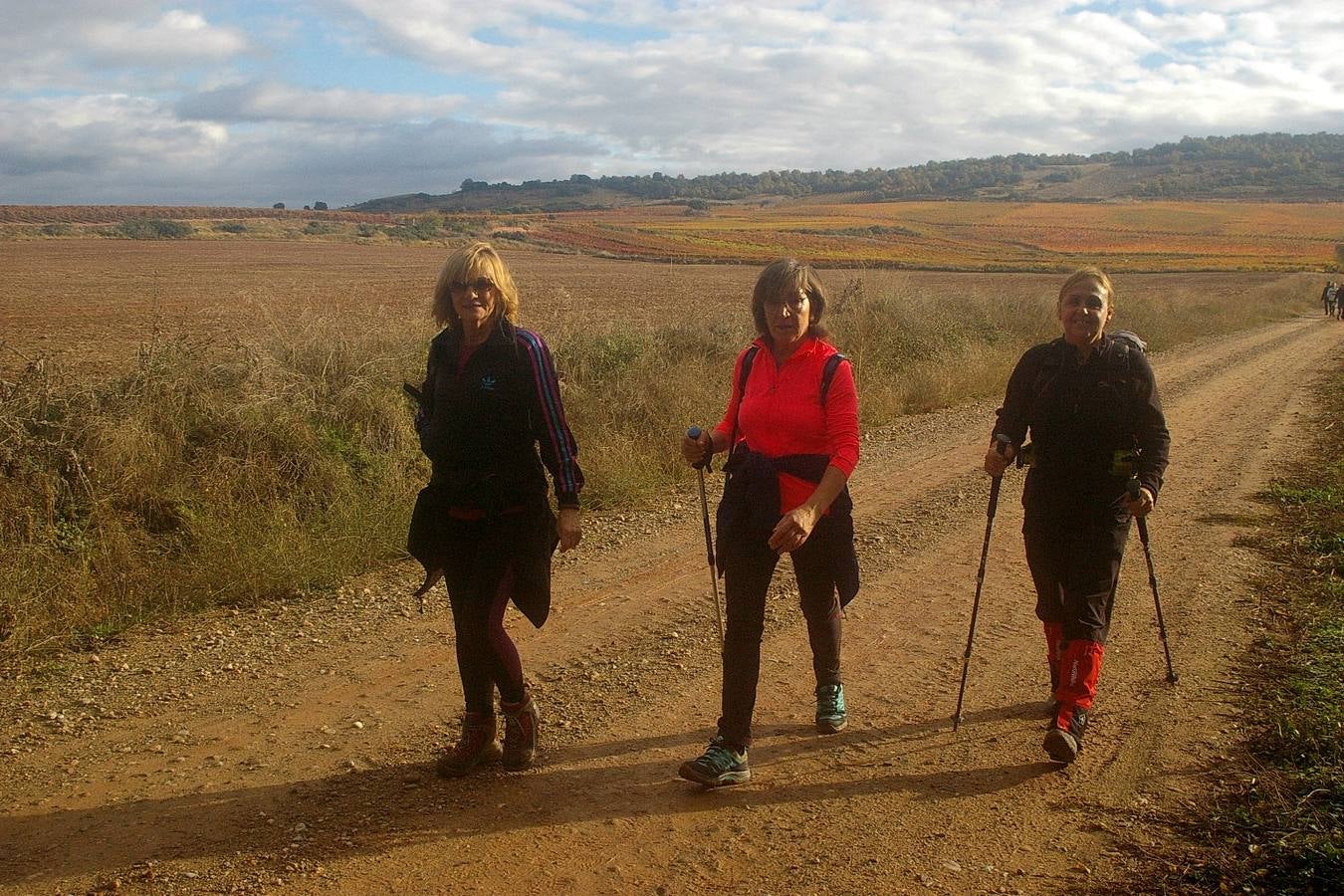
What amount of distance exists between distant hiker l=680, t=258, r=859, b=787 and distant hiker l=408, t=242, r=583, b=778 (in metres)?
0.61

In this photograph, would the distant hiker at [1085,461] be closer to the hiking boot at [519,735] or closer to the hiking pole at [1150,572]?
the hiking pole at [1150,572]

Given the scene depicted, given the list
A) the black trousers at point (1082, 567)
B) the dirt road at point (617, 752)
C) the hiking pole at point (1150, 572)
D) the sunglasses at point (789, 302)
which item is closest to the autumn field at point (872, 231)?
the dirt road at point (617, 752)

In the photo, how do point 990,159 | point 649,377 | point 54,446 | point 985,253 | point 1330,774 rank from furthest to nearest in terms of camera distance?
point 990,159
point 985,253
point 649,377
point 54,446
point 1330,774

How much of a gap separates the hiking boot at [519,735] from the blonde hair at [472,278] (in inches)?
54.7

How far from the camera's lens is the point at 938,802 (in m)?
3.65

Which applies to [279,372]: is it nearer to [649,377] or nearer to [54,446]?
[54,446]

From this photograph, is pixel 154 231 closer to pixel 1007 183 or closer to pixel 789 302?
pixel 789 302

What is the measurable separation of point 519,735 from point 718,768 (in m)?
0.75

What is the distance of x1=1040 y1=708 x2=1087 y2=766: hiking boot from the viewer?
3.82 metres

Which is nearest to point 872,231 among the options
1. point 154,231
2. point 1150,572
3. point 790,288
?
point 154,231

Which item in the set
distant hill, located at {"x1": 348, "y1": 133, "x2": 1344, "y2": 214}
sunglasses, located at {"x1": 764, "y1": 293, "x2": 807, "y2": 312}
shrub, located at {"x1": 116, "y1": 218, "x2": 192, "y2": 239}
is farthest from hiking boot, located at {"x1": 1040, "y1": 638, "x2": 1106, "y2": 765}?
distant hill, located at {"x1": 348, "y1": 133, "x2": 1344, "y2": 214}

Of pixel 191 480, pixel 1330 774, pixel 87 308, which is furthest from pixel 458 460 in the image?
pixel 87 308

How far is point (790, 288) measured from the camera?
11.8ft

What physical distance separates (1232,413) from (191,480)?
37.3 ft
